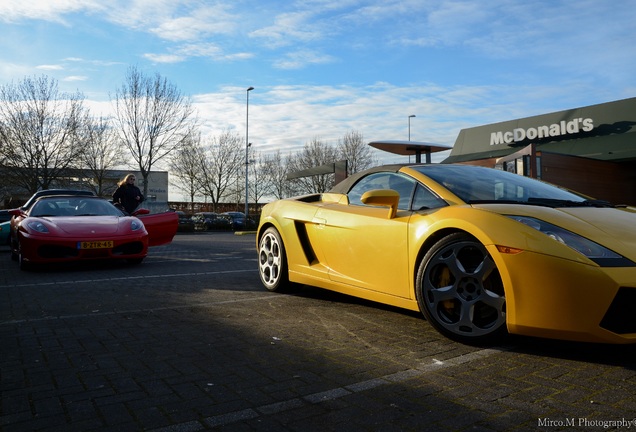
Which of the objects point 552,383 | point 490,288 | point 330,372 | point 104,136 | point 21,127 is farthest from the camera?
point 104,136

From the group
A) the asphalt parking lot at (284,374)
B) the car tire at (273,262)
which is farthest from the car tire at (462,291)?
the car tire at (273,262)

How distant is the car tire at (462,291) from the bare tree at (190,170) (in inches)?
1821

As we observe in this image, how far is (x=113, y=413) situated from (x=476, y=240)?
2.29 meters

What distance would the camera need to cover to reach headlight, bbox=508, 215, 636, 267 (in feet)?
9.53

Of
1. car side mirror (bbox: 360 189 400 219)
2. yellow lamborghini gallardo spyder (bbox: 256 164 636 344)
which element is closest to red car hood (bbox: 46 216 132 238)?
yellow lamborghini gallardo spyder (bbox: 256 164 636 344)

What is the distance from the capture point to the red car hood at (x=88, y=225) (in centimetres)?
786

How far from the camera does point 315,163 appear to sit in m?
49.2

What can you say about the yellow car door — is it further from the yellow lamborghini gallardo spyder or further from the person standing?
the person standing

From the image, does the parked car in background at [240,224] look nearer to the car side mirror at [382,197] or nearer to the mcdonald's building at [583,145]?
the mcdonald's building at [583,145]

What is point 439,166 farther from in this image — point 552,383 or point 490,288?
point 552,383

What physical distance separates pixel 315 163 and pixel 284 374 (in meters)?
46.7

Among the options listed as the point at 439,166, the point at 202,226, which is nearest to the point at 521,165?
the point at 439,166

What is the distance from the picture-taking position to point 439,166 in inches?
177

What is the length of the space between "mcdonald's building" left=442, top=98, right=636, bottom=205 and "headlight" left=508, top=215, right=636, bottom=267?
39.3 ft
